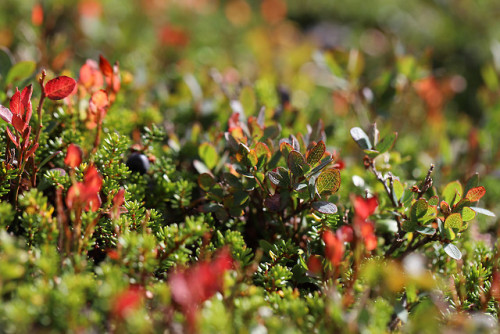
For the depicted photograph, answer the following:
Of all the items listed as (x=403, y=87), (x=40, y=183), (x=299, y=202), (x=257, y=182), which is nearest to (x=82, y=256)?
(x=40, y=183)

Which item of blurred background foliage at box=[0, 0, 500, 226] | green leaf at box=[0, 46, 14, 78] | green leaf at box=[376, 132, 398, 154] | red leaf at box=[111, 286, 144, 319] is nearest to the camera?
red leaf at box=[111, 286, 144, 319]

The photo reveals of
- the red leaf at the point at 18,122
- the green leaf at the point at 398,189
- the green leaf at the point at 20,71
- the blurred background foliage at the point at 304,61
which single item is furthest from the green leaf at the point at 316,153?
the green leaf at the point at 20,71

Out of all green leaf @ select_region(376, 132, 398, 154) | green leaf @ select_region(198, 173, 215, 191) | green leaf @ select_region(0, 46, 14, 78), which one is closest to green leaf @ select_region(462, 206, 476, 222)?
green leaf @ select_region(376, 132, 398, 154)

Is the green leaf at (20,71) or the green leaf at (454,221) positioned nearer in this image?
the green leaf at (454,221)

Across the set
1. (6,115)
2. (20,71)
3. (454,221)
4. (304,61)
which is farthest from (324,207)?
(304,61)

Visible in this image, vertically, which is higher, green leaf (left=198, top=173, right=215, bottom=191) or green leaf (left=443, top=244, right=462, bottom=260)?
green leaf (left=198, top=173, right=215, bottom=191)

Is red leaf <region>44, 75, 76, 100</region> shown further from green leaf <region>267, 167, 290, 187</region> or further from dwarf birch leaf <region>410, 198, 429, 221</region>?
dwarf birch leaf <region>410, 198, 429, 221</region>

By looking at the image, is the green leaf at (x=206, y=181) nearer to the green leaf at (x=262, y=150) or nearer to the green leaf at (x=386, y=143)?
the green leaf at (x=262, y=150)

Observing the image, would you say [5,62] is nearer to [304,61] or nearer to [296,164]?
[296,164]
